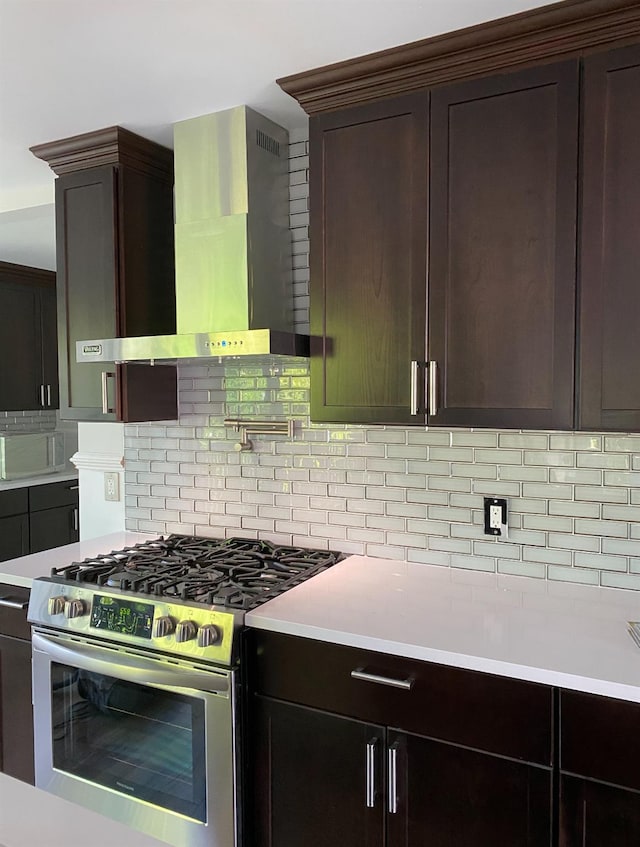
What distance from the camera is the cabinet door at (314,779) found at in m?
1.68

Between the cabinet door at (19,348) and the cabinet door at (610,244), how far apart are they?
4235 mm

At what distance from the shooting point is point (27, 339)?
4910mm

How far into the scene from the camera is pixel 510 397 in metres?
1.82

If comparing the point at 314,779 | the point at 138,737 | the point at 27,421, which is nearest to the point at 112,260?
the point at 138,737

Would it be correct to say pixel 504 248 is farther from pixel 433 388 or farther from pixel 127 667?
pixel 127 667

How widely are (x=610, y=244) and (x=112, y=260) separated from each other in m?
1.74

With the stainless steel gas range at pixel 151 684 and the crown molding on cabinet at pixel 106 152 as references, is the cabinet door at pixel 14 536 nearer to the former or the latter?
the stainless steel gas range at pixel 151 684

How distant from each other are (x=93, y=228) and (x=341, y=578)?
162 centimetres

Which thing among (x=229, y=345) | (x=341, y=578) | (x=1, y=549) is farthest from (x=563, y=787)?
(x=1, y=549)

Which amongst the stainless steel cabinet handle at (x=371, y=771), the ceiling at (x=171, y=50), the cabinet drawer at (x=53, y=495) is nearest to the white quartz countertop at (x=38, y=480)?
the cabinet drawer at (x=53, y=495)

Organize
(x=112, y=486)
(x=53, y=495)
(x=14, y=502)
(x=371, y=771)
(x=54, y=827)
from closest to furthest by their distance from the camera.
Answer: (x=54, y=827)
(x=371, y=771)
(x=112, y=486)
(x=14, y=502)
(x=53, y=495)

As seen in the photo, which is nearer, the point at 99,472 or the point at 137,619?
the point at 137,619

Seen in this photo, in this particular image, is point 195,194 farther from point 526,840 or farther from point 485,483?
point 526,840

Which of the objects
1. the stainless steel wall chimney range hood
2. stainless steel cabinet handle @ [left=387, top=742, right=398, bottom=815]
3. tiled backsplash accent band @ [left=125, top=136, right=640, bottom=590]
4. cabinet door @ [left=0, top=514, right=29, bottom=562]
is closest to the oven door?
stainless steel cabinet handle @ [left=387, top=742, right=398, bottom=815]
